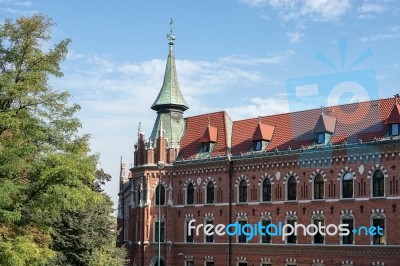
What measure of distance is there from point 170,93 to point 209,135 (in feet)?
19.9

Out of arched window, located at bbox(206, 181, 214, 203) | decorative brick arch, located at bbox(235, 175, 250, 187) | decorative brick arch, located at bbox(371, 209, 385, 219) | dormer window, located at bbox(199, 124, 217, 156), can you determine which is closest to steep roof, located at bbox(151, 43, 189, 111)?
dormer window, located at bbox(199, 124, 217, 156)

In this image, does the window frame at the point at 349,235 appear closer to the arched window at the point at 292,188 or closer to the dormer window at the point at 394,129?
the arched window at the point at 292,188

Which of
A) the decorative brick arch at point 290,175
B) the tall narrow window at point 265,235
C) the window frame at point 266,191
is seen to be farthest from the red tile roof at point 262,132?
the tall narrow window at point 265,235

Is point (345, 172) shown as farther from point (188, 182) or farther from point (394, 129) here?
point (188, 182)

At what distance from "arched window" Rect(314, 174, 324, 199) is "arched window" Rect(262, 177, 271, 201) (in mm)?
3951

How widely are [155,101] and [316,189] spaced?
58.7ft

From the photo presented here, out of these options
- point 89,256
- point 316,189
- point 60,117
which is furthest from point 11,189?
point 316,189

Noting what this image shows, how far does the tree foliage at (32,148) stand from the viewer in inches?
935

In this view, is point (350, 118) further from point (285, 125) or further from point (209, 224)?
point (209, 224)

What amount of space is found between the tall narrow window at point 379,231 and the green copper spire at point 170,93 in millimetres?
20876

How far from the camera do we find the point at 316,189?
135 feet

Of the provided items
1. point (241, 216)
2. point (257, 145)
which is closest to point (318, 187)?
point (257, 145)

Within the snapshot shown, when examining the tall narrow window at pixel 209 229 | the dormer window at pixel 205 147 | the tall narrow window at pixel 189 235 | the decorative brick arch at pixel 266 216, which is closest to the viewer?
the decorative brick arch at pixel 266 216

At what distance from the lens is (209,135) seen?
1914 inches
